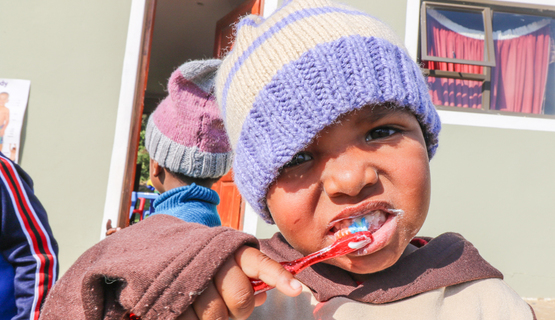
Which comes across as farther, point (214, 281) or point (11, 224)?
point (11, 224)

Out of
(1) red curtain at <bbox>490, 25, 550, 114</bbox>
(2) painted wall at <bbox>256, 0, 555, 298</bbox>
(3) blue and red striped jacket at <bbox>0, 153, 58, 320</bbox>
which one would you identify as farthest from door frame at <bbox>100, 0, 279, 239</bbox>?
(1) red curtain at <bbox>490, 25, 550, 114</bbox>

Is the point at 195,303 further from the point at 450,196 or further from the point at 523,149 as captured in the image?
the point at 523,149

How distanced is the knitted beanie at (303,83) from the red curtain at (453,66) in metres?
3.23

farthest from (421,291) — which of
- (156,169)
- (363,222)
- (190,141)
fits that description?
(156,169)

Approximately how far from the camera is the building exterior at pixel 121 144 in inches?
140

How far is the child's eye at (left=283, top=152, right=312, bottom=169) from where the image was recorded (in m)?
0.90

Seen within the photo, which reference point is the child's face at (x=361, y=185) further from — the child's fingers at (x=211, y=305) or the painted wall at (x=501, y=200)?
the painted wall at (x=501, y=200)

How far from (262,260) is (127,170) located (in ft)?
10.7

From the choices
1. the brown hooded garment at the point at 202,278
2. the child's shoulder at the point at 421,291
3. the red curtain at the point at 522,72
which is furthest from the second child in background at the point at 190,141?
the red curtain at the point at 522,72

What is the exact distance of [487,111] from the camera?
12.7 ft

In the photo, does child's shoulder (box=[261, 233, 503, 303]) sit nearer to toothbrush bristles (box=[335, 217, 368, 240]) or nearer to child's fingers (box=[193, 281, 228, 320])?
toothbrush bristles (box=[335, 217, 368, 240])

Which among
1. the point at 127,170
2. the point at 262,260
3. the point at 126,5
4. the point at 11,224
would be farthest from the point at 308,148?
the point at 126,5

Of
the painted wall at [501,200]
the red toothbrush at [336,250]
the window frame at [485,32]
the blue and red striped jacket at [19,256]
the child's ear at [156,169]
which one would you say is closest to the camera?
the red toothbrush at [336,250]

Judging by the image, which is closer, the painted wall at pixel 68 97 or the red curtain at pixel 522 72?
the painted wall at pixel 68 97
